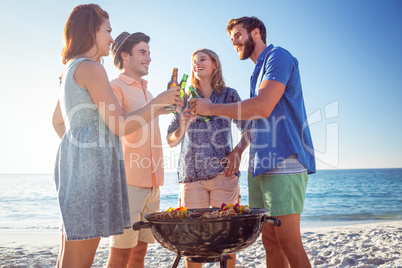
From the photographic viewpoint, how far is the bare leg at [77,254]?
1.72m

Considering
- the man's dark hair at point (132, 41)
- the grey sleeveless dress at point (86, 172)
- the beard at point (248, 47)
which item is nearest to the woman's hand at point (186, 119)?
the beard at point (248, 47)

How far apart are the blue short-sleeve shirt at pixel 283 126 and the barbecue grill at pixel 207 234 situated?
0.57 m

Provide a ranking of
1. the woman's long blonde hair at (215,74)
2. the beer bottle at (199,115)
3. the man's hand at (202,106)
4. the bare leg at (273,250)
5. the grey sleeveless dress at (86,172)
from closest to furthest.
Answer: the grey sleeveless dress at (86,172) → the man's hand at (202,106) → the bare leg at (273,250) → the beer bottle at (199,115) → the woman's long blonde hair at (215,74)

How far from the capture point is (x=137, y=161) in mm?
2857

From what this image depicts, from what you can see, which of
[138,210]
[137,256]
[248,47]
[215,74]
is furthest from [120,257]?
[248,47]

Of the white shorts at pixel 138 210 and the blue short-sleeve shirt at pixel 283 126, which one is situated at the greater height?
the blue short-sleeve shirt at pixel 283 126

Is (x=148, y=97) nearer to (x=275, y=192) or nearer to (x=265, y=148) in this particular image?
(x=265, y=148)

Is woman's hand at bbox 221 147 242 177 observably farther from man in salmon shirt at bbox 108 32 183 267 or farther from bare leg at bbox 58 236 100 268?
bare leg at bbox 58 236 100 268

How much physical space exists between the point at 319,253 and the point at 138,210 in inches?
142

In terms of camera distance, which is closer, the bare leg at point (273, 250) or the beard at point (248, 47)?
the bare leg at point (273, 250)

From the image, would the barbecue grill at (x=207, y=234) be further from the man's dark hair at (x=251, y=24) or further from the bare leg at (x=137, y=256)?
the man's dark hair at (x=251, y=24)

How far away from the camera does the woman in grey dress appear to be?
1.71m

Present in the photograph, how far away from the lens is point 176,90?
6.80 ft

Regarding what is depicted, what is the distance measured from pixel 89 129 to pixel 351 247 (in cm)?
523
